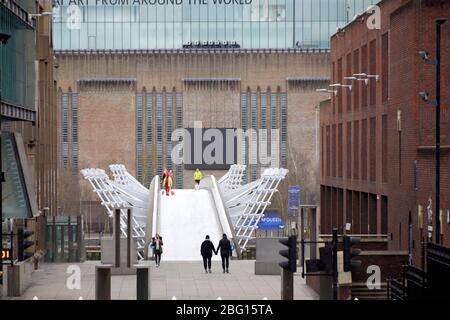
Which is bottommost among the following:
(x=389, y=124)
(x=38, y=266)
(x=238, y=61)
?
(x=38, y=266)

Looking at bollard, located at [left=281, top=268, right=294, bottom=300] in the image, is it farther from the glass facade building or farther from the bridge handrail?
the glass facade building

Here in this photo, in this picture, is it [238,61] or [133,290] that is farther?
[238,61]

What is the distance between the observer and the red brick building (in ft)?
145

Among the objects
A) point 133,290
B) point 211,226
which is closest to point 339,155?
point 211,226

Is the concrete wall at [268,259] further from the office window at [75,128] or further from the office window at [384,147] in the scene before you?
the office window at [75,128]

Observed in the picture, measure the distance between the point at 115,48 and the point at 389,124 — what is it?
64338mm

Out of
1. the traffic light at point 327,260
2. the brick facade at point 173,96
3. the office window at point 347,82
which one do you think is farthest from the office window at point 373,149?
the brick facade at point 173,96

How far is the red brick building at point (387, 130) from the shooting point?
44.2m

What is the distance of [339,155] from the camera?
69438 millimetres

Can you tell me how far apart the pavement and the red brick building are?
594 centimetres

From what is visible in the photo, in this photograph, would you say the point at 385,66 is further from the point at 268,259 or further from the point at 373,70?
the point at 268,259

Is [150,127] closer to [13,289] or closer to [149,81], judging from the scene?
[149,81]

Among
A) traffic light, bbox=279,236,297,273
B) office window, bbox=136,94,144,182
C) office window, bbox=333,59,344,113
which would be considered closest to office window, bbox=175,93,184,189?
office window, bbox=136,94,144,182
